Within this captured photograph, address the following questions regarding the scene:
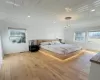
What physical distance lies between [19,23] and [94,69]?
5.24m

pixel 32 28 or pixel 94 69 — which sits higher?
pixel 32 28

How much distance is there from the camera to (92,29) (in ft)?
18.1

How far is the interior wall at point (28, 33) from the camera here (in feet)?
14.7

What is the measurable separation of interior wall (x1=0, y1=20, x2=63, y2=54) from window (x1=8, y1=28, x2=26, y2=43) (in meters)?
0.25

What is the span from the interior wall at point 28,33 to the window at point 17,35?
Result: 0.25 metres

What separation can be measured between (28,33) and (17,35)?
841 millimetres

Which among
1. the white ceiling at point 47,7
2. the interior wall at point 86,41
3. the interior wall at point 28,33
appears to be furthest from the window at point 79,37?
the white ceiling at point 47,7

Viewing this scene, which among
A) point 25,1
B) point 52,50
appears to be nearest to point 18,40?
point 52,50

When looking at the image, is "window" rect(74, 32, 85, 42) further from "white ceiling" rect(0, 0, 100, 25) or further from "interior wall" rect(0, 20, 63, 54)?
"white ceiling" rect(0, 0, 100, 25)

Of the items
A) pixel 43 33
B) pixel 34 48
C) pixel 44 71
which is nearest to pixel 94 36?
pixel 43 33

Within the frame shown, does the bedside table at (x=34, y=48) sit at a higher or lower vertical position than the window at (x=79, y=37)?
lower

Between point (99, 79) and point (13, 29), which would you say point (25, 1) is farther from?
point (13, 29)

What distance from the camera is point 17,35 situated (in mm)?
5059

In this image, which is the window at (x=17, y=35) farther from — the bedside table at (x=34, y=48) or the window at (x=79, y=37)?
the window at (x=79, y=37)
